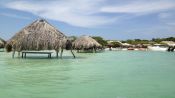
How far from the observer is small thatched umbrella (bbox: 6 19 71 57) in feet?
73.9

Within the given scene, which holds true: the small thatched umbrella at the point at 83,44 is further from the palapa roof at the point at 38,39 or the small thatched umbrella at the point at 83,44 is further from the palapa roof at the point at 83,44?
the palapa roof at the point at 38,39

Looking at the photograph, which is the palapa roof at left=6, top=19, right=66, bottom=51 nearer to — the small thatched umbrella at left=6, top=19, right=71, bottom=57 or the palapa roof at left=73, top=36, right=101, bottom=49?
the small thatched umbrella at left=6, top=19, right=71, bottom=57

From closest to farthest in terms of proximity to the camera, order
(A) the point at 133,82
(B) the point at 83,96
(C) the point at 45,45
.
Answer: (B) the point at 83,96 < (A) the point at 133,82 < (C) the point at 45,45

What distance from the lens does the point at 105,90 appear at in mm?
8719

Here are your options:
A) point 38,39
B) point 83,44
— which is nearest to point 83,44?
point 83,44

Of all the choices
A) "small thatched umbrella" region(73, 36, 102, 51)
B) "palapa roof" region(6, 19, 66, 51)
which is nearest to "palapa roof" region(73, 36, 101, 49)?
"small thatched umbrella" region(73, 36, 102, 51)

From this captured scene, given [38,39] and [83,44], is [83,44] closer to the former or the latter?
[83,44]

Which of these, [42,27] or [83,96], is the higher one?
[42,27]

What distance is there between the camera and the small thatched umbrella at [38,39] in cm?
2252

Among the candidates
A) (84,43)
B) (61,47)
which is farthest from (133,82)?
(84,43)

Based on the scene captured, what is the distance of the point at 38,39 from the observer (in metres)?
22.5

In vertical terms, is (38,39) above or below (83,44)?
above

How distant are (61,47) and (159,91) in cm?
1450

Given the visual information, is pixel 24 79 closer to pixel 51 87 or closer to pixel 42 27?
pixel 51 87
